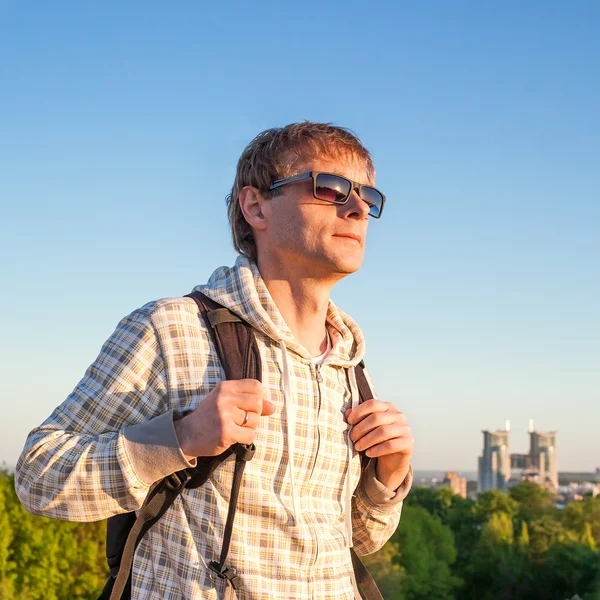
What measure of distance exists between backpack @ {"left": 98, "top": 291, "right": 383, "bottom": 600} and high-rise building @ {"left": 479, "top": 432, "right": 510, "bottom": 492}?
565 feet

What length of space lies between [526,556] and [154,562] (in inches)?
2590

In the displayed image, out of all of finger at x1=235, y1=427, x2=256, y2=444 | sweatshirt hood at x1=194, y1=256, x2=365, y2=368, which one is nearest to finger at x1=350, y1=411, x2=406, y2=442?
sweatshirt hood at x1=194, y1=256, x2=365, y2=368

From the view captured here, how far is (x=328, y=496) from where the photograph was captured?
3.12 metres

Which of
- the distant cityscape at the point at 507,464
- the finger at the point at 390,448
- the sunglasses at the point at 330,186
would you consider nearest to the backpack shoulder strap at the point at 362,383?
the finger at the point at 390,448

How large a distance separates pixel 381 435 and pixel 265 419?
1.51ft

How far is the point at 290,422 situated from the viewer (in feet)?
9.78

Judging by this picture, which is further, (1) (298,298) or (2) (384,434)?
(1) (298,298)

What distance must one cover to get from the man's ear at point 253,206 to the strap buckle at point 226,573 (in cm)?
130

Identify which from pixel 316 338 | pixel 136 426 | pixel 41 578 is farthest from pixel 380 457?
pixel 41 578

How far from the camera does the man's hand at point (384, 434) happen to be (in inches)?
124

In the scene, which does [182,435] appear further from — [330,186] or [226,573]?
[330,186]

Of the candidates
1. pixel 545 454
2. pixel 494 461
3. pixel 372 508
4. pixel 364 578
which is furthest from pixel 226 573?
pixel 545 454

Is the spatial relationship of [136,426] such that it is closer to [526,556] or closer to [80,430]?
[80,430]

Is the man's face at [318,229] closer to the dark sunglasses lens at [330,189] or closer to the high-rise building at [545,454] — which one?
the dark sunglasses lens at [330,189]
